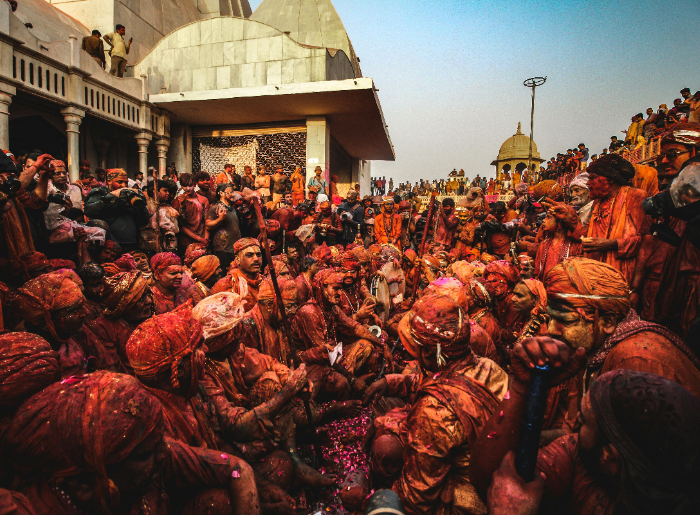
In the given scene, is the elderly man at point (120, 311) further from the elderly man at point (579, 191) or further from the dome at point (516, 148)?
the dome at point (516, 148)

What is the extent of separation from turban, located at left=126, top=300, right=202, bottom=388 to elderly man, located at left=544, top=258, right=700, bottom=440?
2.11 metres

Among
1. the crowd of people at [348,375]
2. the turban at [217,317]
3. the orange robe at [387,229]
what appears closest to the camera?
the crowd of people at [348,375]

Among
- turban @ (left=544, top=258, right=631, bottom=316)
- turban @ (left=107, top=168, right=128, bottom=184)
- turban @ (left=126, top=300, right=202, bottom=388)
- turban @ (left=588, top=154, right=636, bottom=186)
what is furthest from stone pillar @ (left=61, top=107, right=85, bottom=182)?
turban @ (left=544, top=258, right=631, bottom=316)

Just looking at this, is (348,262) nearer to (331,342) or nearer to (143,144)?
(331,342)

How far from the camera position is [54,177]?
6211mm

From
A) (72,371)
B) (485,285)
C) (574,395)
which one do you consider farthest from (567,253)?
(72,371)

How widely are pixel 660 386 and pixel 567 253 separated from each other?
11.8 feet

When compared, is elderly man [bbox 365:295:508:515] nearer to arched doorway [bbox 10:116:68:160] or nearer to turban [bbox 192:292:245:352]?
turban [bbox 192:292:245:352]

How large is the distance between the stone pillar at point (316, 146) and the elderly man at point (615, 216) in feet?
46.2

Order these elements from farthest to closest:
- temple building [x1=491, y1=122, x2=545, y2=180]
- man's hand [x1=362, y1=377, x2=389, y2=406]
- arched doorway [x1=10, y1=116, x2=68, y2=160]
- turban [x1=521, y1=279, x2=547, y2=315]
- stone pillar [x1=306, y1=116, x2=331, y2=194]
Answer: temple building [x1=491, y1=122, x2=545, y2=180], stone pillar [x1=306, y1=116, x2=331, y2=194], arched doorway [x1=10, y1=116, x2=68, y2=160], turban [x1=521, y1=279, x2=547, y2=315], man's hand [x1=362, y1=377, x2=389, y2=406]

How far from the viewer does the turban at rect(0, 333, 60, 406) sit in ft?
5.27

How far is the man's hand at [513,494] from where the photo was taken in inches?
51.3

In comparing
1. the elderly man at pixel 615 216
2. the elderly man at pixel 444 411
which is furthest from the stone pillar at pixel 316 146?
the elderly man at pixel 444 411

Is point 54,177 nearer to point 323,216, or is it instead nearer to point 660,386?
point 323,216
